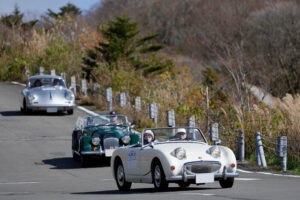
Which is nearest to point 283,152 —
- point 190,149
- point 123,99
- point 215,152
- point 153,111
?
point 215,152

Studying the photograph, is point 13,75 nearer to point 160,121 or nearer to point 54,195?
point 160,121

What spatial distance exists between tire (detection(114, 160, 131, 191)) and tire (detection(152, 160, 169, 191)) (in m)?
1.12

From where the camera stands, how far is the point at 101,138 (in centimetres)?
1842

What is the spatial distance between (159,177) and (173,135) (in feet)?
4.34

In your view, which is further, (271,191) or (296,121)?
(296,121)

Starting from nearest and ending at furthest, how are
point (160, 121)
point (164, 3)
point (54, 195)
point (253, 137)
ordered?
1. point (54, 195)
2. point (253, 137)
3. point (160, 121)
4. point (164, 3)

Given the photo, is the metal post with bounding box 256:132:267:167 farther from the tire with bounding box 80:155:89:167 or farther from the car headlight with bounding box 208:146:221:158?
the car headlight with bounding box 208:146:221:158

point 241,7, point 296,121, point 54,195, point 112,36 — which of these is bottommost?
point 54,195

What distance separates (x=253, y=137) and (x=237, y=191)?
8.65 m

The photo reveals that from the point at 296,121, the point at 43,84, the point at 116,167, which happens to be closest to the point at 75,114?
the point at 43,84

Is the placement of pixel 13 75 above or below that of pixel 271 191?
above

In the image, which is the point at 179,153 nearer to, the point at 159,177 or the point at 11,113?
the point at 159,177

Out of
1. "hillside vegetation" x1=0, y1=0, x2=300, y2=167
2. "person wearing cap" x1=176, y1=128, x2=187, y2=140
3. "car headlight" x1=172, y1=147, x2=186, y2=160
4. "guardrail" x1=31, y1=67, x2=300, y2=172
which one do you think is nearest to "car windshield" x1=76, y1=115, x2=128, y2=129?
"guardrail" x1=31, y1=67, x2=300, y2=172

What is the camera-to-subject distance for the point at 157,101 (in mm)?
28469
